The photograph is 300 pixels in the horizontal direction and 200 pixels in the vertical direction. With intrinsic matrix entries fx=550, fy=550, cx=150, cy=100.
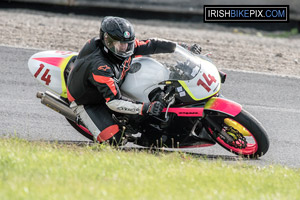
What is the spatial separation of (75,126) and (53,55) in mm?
956

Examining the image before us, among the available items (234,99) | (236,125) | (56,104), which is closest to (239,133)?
(236,125)

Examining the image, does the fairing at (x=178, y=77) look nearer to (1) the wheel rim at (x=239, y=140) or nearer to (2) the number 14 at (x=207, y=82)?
(2) the number 14 at (x=207, y=82)

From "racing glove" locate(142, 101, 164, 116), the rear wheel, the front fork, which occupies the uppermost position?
"racing glove" locate(142, 101, 164, 116)

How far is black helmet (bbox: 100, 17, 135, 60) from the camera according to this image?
241 inches

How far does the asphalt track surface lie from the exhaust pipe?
0.52 m

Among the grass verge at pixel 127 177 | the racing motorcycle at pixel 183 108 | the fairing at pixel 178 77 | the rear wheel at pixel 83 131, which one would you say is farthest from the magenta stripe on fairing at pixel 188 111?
the rear wheel at pixel 83 131

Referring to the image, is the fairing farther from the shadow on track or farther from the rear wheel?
the rear wheel

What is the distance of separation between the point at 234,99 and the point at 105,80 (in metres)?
3.41

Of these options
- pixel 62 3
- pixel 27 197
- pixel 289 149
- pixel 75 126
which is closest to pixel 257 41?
pixel 62 3

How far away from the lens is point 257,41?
42.4ft

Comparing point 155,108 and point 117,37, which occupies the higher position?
point 117,37

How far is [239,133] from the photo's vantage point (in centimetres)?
637

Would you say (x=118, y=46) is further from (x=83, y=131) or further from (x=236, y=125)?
(x=236, y=125)

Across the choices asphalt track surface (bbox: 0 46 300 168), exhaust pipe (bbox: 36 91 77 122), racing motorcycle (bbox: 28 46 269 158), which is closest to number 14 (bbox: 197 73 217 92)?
racing motorcycle (bbox: 28 46 269 158)
